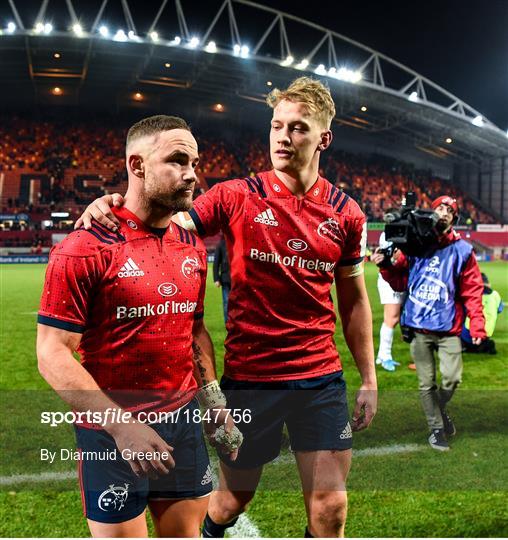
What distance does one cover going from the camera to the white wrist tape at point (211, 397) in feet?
8.72

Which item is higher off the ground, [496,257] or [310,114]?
[496,257]

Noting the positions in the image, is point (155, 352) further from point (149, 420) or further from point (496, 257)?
point (496, 257)

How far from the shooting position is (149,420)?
94.3 inches

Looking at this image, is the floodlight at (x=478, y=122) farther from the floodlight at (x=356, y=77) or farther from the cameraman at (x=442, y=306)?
the cameraman at (x=442, y=306)

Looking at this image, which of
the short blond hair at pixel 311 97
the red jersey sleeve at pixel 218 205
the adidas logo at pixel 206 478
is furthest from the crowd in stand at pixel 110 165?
the adidas logo at pixel 206 478

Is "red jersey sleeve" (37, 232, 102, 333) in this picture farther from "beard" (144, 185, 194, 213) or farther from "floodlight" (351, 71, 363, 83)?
"floodlight" (351, 71, 363, 83)

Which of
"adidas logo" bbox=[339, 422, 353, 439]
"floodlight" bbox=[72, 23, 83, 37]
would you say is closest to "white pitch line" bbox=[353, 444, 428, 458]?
"adidas logo" bbox=[339, 422, 353, 439]

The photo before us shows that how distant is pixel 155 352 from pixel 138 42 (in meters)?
32.6

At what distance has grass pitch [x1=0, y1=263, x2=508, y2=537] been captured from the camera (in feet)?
12.0

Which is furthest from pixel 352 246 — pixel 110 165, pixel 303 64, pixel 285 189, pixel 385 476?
pixel 110 165

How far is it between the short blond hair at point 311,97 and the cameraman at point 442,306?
230 cm

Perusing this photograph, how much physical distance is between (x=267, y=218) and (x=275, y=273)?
0.28 m

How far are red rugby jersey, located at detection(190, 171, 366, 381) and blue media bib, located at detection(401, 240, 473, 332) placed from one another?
227cm

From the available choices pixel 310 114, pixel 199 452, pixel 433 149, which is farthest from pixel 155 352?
pixel 433 149
